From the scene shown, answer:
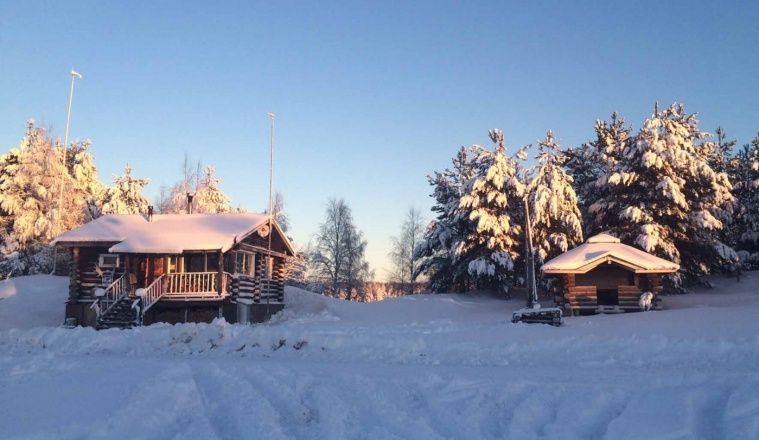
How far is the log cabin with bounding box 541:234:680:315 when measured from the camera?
26.6 meters

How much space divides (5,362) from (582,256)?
23.0m

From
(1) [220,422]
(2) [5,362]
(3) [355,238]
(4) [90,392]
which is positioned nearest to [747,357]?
(1) [220,422]

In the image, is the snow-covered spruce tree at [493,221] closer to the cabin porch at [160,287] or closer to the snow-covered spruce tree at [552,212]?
the snow-covered spruce tree at [552,212]

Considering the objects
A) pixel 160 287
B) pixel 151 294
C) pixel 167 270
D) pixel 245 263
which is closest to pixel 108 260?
pixel 167 270

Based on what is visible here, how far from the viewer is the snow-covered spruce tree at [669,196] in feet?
110

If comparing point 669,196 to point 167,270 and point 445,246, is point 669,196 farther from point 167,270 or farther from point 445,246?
point 167,270

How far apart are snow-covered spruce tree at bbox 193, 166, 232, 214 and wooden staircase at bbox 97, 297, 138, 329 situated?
1058 inches

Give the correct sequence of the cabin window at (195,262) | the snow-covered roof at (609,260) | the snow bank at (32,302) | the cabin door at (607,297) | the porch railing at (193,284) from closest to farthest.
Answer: the snow-covered roof at (609,260), the porch railing at (193,284), the snow bank at (32,302), the cabin door at (607,297), the cabin window at (195,262)

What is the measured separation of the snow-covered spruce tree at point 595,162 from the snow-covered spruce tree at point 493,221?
490 cm

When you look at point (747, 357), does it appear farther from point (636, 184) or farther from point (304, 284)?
point (304, 284)

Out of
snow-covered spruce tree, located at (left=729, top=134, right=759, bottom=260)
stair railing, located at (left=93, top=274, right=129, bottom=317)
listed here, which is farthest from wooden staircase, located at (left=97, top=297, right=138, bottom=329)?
snow-covered spruce tree, located at (left=729, top=134, right=759, bottom=260)

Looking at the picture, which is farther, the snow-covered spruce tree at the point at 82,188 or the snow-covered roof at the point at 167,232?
the snow-covered spruce tree at the point at 82,188

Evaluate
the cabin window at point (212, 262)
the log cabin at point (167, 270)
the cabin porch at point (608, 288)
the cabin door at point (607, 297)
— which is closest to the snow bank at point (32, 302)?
the log cabin at point (167, 270)

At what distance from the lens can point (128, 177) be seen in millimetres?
48812
